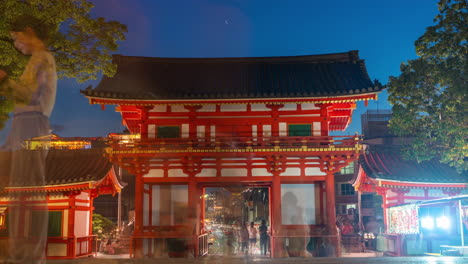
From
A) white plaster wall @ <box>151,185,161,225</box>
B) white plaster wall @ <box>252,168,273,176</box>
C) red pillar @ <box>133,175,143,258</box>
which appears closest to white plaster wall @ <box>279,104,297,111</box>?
white plaster wall @ <box>252,168,273,176</box>

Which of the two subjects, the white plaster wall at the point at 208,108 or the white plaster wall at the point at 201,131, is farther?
the white plaster wall at the point at 208,108

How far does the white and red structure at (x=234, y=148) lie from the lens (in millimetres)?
20594

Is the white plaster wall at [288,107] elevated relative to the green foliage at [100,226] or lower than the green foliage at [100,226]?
elevated

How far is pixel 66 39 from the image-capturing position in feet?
38.9

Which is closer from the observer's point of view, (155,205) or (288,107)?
(155,205)

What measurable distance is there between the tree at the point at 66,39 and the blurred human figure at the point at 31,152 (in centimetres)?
340

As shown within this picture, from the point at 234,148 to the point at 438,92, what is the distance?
10.3 meters

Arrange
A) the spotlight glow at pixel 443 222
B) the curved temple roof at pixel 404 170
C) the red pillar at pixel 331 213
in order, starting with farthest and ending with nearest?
the curved temple roof at pixel 404 170 < the red pillar at pixel 331 213 < the spotlight glow at pixel 443 222

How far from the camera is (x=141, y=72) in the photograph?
83.9ft

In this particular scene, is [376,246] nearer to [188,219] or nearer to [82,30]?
[188,219]

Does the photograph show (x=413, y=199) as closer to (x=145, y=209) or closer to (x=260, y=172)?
(x=260, y=172)

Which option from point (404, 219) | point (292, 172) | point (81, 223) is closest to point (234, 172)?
point (292, 172)

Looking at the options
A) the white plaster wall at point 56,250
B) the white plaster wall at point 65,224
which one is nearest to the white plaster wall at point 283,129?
the white plaster wall at point 65,224

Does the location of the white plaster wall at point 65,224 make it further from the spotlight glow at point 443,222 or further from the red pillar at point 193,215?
the spotlight glow at point 443,222
